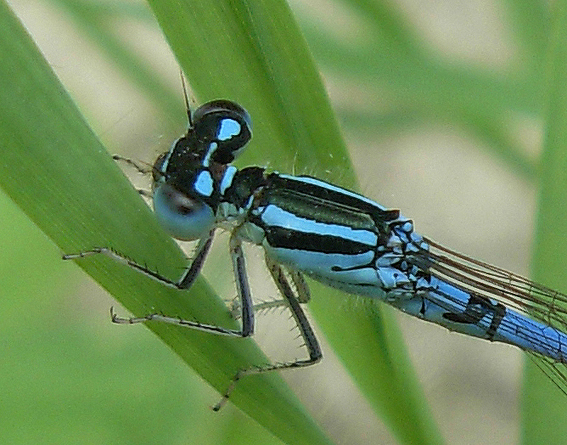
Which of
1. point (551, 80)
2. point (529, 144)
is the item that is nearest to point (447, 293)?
point (551, 80)

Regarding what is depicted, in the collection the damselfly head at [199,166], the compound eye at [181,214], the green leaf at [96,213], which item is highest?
the damselfly head at [199,166]

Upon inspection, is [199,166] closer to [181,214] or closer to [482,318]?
[181,214]

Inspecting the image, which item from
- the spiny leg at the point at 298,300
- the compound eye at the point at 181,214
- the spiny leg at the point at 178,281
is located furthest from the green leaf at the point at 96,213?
the spiny leg at the point at 298,300

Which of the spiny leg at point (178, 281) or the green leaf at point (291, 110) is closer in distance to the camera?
the spiny leg at point (178, 281)

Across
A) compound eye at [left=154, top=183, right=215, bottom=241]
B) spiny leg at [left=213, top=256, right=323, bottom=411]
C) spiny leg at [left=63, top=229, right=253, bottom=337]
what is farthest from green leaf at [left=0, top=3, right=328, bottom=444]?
spiny leg at [left=213, top=256, right=323, bottom=411]

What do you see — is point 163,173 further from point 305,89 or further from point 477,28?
point 477,28

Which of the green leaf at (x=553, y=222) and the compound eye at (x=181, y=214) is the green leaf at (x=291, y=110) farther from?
the green leaf at (x=553, y=222)

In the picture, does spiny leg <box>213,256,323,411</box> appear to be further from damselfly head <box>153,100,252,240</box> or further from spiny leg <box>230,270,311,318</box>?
damselfly head <box>153,100,252,240</box>
